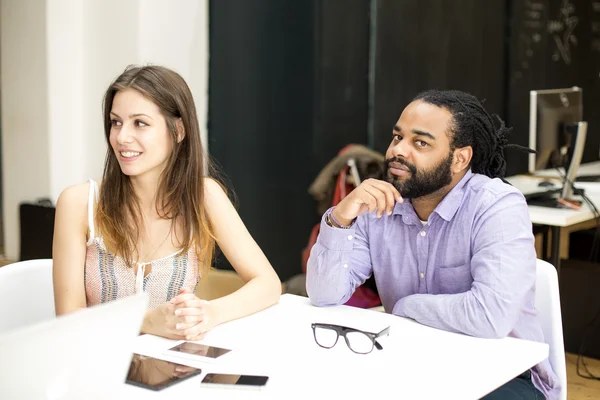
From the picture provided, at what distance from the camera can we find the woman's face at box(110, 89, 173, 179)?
2.26 metres

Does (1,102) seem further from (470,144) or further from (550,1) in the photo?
(550,1)

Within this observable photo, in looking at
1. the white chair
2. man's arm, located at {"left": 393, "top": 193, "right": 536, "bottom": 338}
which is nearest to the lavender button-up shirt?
man's arm, located at {"left": 393, "top": 193, "right": 536, "bottom": 338}

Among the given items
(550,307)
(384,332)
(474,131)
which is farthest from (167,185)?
(550,307)

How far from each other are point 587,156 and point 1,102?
176 inches

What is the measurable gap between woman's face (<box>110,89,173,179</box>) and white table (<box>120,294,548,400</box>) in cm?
52

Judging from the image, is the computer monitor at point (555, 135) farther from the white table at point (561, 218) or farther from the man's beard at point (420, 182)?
the man's beard at point (420, 182)

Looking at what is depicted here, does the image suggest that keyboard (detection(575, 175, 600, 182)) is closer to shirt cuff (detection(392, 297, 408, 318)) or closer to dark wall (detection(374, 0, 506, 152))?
dark wall (detection(374, 0, 506, 152))

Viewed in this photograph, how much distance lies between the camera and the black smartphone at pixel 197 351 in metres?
1.81

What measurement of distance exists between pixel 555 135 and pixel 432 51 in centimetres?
125

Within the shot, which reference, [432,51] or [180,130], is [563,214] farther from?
[180,130]

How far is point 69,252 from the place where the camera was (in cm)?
225

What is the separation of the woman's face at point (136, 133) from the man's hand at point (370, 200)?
0.53m

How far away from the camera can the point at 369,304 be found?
3693 mm

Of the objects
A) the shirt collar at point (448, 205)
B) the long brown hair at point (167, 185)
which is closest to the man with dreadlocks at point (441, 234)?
the shirt collar at point (448, 205)
